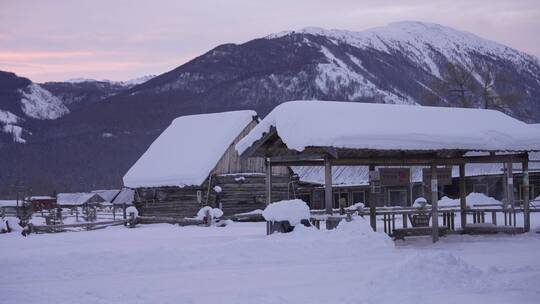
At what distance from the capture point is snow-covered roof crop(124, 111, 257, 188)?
3678 centimetres

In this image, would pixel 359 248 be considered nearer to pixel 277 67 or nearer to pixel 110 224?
pixel 110 224

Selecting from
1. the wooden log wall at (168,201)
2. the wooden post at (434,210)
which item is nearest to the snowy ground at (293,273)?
the wooden post at (434,210)

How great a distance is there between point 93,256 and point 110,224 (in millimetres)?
18624

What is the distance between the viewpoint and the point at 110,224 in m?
34.9

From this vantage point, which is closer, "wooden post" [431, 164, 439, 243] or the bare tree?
"wooden post" [431, 164, 439, 243]

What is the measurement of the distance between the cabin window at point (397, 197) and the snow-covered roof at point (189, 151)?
17.6 metres

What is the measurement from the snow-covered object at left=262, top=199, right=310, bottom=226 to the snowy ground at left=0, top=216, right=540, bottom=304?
2.89ft

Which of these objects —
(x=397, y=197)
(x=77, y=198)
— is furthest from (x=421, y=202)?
(x=77, y=198)

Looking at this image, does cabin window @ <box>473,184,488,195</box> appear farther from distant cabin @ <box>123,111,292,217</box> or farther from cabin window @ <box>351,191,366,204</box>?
distant cabin @ <box>123,111,292,217</box>

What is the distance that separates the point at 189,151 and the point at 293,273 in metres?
25.2

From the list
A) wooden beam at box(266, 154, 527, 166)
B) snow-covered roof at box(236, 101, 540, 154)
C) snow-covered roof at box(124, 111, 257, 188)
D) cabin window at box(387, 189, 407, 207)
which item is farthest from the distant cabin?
cabin window at box(387, 189, 407, 207)

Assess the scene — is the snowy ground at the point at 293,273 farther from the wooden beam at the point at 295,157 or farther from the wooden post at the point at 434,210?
the wooden beam at the point at 295,157

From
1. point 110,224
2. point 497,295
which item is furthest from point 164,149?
point 497,295

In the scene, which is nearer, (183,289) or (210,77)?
(183,289)
